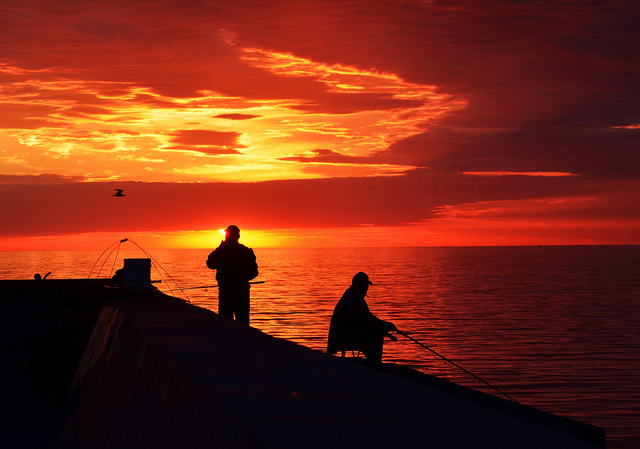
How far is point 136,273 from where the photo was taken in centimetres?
1903

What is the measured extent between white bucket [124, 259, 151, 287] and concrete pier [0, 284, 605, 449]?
8.16 meters

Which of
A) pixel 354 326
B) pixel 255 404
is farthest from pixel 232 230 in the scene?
pixel 255 404

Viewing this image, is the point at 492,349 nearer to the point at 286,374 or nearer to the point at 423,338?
the point at 423,338

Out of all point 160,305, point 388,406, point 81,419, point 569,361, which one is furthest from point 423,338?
point 388,406

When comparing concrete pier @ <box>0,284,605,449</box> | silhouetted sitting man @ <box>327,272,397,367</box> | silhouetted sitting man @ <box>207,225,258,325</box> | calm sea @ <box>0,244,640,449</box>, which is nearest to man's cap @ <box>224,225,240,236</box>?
silhouetted sitting man @ <box>207,225,258,325</box>

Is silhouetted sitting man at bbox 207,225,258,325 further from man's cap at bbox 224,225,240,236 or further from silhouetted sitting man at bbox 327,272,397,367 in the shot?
silhouetted sitting man at bbox 327,272,397,367

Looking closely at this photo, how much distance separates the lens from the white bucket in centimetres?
1883

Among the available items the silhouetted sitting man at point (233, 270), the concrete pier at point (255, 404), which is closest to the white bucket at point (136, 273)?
the silhouetted sitting man at point (233, 270)

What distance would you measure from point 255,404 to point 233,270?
985 cm

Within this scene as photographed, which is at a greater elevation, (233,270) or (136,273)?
(233,270)

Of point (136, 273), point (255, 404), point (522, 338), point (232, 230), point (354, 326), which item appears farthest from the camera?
point (522, 338)

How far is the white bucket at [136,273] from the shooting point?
61.8 feet

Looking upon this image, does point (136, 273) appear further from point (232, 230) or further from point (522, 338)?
point (522, 338)

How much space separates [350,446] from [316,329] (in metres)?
39.6
